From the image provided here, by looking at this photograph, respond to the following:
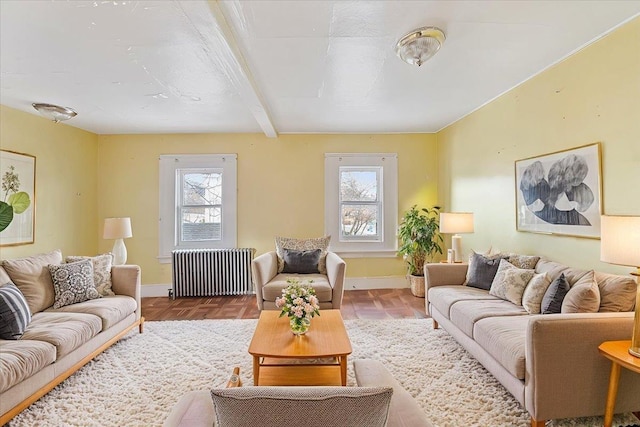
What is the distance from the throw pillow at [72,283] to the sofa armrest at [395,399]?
110 inches

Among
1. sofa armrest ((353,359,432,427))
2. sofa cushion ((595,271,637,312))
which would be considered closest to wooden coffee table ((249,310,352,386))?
sofa armrest ((353,359,432,427))

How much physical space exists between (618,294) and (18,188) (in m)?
5.58

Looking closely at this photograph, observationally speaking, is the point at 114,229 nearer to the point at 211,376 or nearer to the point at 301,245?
the point at 301,245

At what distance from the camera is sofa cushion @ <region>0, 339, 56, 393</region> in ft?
5.99

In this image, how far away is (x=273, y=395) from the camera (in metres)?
0.71

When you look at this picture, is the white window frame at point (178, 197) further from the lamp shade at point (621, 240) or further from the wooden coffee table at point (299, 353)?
the lamp shade at point (621, 240)

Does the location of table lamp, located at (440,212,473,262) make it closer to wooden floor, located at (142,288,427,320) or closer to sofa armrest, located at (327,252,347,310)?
wooden floor, located at (142,288,427,320)

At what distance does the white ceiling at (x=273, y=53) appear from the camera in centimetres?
195

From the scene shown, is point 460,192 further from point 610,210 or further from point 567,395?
point 567,395

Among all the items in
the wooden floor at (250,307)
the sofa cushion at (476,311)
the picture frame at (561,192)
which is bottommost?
the wooden floor at (250,307)

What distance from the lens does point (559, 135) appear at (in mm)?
2783

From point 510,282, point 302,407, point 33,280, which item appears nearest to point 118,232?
point 33,280

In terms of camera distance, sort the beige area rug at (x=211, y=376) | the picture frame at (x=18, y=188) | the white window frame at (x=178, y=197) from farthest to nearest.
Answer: the white window frame at (x=178, y=197) < the picture frame at (x=18, y=188) < the beige area rug at (x=211, y=376)

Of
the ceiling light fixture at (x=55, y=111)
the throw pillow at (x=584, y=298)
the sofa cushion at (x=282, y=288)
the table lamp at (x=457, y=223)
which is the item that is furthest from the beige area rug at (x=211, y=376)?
the ceiling light fixture at (x=55, y=111)
